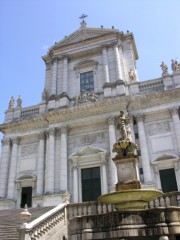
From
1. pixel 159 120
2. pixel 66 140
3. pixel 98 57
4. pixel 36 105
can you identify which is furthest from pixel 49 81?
pixel 159 120

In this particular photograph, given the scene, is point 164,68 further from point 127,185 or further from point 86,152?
point 127,185

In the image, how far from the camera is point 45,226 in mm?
10578

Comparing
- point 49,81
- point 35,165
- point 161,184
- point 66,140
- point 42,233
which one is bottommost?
point 42,233

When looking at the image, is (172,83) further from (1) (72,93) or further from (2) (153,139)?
(1) (72,93)

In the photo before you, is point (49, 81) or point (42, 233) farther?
point (49, 81)

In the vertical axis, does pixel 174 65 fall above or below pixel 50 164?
above

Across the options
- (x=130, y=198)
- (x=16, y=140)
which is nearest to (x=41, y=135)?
(x=16, y=140)

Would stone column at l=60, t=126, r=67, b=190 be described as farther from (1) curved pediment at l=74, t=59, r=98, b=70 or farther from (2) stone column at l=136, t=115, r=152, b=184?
(1) curved pediment at l=74, t=59, r=98, b=70

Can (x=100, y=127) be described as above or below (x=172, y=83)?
below

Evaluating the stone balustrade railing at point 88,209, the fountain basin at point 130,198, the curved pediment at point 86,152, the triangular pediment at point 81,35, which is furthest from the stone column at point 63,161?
the fountain basin at point 130,198

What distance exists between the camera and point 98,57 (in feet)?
84.6

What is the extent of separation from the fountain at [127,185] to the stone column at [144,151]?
25.3ft

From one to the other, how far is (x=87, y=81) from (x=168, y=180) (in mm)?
11579

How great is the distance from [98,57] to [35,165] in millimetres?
11690
